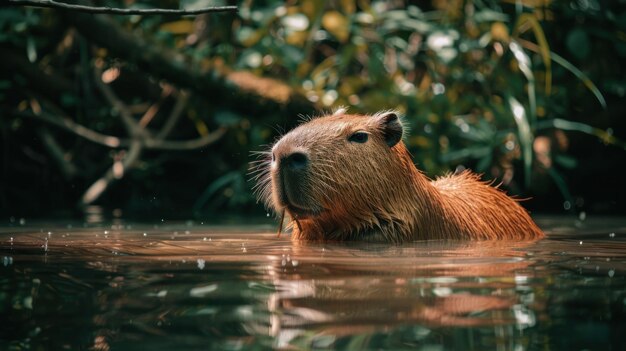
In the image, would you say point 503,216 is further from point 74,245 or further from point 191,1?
point 191,1

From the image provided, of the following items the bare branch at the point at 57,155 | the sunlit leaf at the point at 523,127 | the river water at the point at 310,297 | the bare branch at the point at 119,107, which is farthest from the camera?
the bare branch at the point at 57,155

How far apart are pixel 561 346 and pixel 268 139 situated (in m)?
5.77

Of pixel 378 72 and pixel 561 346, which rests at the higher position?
pixel 378 72

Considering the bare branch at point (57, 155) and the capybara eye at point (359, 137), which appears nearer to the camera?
the capybara eye at point (359, 137)

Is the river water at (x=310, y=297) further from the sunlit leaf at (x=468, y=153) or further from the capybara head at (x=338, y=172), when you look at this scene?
the sunlit leaf at (x=468, y=153)

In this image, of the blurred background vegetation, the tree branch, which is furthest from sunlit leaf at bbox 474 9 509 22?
the tree branch

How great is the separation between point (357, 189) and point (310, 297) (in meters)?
1.87

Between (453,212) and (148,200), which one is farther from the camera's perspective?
(148,200)

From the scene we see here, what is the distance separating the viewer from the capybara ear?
4023 millimetres

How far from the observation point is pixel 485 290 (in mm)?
2125

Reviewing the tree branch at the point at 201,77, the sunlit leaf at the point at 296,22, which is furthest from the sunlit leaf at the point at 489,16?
the tree branch at the point at 201,77

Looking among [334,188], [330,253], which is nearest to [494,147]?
[334,188]

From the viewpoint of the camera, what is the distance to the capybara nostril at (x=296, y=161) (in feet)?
12.1

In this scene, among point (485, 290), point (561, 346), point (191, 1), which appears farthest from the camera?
point (191, 1)
